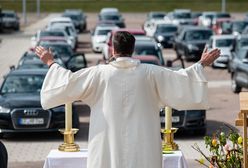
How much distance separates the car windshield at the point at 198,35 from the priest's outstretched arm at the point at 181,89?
110ft

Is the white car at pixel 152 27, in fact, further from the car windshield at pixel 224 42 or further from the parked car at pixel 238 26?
the car windshield at pixel 224 42

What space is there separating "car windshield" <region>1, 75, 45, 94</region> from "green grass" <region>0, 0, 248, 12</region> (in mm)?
65680

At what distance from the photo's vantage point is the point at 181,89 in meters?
7.09

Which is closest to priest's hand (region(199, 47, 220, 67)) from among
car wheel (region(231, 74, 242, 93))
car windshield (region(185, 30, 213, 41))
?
car wheel (region(231, 74, 242, 93))

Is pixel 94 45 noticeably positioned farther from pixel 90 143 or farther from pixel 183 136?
pixel 90 143

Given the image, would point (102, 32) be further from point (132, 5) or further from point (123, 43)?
point (132, 5)

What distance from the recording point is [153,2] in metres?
90.8

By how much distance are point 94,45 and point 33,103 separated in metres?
26.0

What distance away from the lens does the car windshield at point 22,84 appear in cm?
1911

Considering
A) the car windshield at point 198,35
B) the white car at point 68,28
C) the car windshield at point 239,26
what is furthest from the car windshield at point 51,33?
the car windshield at point 239,26

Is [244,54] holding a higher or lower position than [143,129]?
lower

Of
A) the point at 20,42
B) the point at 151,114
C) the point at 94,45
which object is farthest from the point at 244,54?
the point at 20,42

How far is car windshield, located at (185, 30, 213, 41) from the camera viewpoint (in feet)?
134

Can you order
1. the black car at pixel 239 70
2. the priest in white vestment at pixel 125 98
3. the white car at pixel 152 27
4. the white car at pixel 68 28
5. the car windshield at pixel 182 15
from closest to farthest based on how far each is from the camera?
→ the priest in white vestment at pixel 125 98
the black car at pixel 239 70
the white car at pixel 68 28
the white car at pixel 152 27
the car windshield at pixel 182 15
